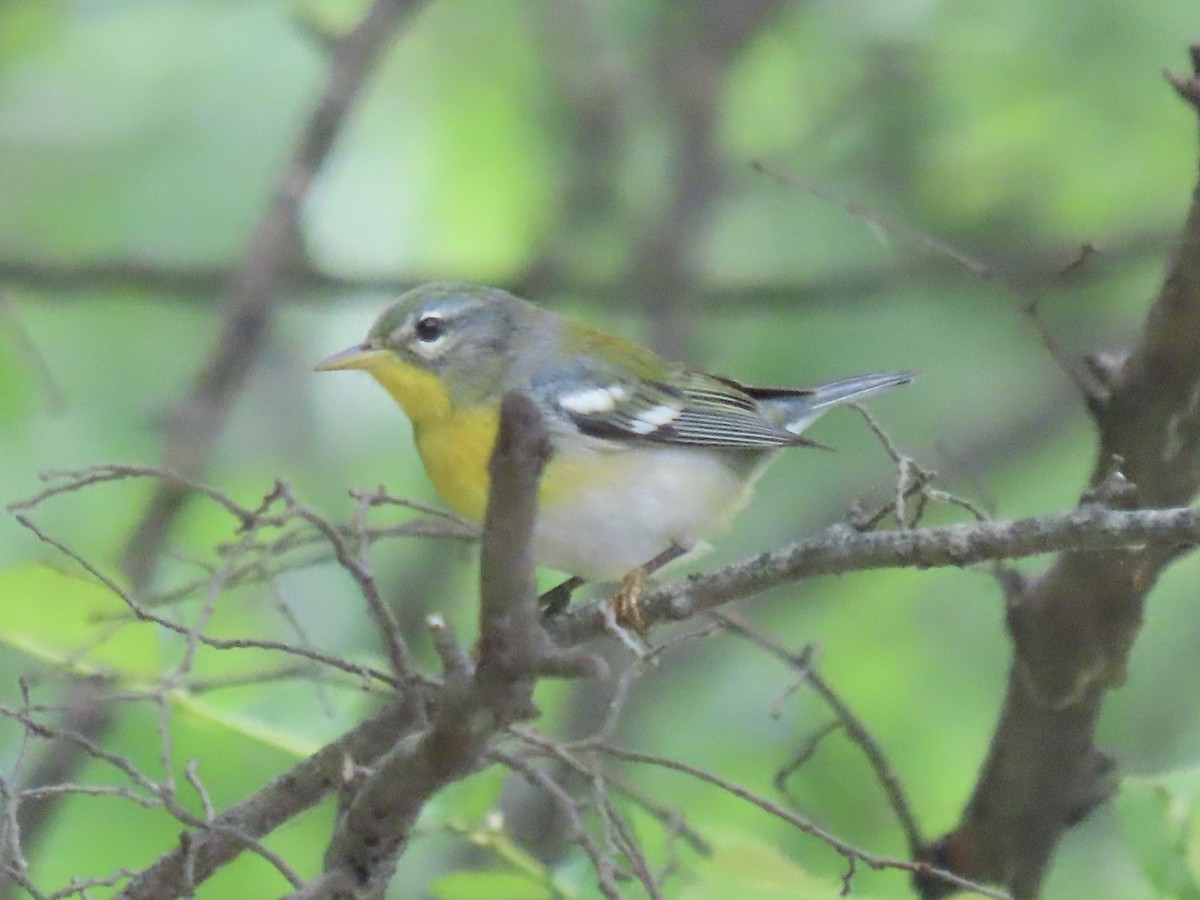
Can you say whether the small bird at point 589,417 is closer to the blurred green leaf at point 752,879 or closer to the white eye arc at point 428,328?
the white eye arc at point 428,328

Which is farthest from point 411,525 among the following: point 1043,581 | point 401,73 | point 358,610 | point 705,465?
point 401,73

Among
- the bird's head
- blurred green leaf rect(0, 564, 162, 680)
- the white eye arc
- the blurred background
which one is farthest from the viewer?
the blurred background

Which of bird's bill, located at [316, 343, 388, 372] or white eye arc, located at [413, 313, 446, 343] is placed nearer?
bird's bill, located at [316, 343, 388, 372]

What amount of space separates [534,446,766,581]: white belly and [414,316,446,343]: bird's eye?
2.07 feet

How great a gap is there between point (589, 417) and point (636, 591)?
600 millimetres

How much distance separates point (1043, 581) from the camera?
10.3 ft

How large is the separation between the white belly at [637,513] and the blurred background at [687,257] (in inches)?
38.2

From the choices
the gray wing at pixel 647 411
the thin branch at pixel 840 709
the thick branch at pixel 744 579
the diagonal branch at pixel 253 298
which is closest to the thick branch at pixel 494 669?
the thick branch at pixel 744 579

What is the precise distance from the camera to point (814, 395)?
4184mm

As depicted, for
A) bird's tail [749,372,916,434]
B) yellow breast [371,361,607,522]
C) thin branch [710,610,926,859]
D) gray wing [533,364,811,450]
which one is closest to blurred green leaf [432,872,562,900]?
thin branch [710,610,926,859]

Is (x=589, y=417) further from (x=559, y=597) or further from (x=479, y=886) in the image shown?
(x=479, y=886)

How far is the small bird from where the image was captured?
3445mm

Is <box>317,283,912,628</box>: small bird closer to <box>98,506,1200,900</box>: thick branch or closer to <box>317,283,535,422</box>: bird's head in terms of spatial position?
<box>317,283,535,422</box>: bird's head

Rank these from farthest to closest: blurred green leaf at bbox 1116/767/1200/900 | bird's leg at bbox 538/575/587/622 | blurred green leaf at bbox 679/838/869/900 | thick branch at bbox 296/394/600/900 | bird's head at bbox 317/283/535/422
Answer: bird's head at bbox 317/283/535/422 < bird's leg at bbox 538/575/587/622 < blurred green leaf at bbox 1116/767/1200/900 < blurred green leaf at bbox 679/838/869/900 < thick branch at bbox 296/394/600/900
